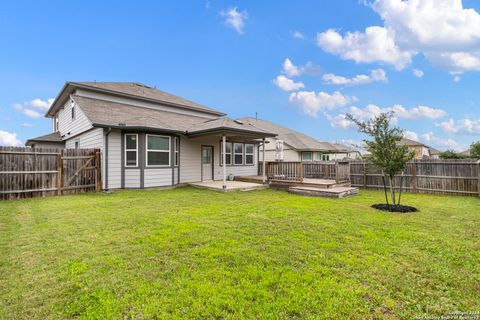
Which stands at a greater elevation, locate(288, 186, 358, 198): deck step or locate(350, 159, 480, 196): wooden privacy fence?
locate(350, 159, 480, 196): wooden privacy fence

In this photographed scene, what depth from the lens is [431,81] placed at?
14.9 meters

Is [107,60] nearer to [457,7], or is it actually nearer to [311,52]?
[311,52]

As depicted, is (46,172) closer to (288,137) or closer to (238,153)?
(238,153)

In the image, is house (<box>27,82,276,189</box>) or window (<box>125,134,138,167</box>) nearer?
house (<box>27,82,276,189</box>)

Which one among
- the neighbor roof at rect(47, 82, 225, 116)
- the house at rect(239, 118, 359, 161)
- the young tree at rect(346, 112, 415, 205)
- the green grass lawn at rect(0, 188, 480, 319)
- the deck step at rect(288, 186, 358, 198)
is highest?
the neighbor roof at rect(47, 82, 225, 116)

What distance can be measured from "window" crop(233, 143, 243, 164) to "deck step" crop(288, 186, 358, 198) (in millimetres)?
5287

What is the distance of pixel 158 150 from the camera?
449 inches

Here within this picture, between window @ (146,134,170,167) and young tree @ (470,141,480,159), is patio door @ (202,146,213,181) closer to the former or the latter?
window @ (146,134,170,167)

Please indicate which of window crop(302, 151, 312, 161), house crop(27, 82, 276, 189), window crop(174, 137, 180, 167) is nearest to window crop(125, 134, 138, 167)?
house crop(27, 82, 276, 189)

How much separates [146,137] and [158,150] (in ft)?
2.77

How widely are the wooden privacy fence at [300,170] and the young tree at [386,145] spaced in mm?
4096

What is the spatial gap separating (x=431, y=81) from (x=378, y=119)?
11.6 metres

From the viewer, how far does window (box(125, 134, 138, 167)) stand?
1092 cm

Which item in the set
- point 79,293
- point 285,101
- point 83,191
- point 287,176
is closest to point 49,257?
point 79,293
